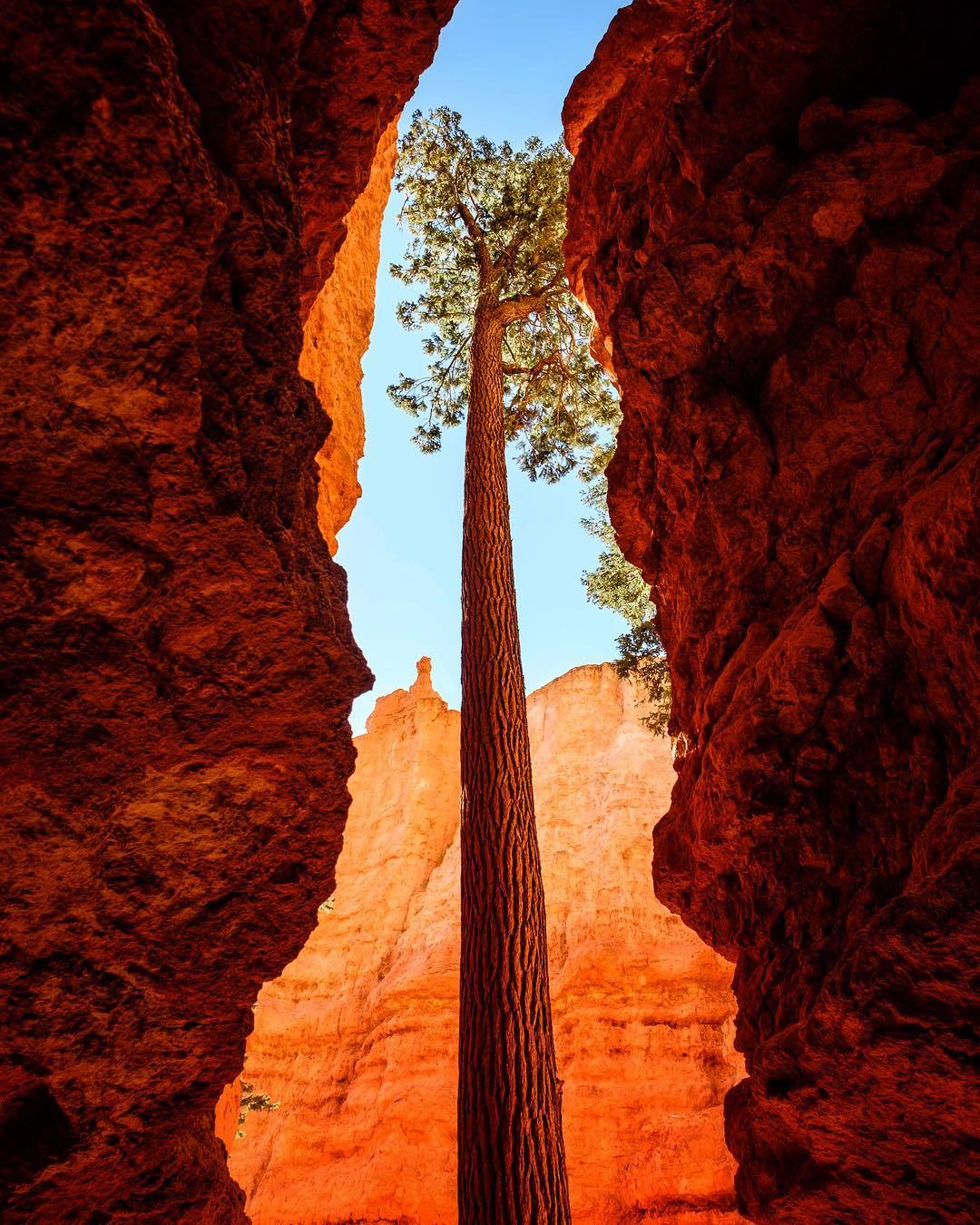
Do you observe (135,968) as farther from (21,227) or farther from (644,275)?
(644,275)

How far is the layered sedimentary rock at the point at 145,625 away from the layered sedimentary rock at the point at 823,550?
2.13 meters

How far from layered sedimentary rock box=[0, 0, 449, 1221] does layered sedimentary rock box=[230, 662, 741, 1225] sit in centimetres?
1314

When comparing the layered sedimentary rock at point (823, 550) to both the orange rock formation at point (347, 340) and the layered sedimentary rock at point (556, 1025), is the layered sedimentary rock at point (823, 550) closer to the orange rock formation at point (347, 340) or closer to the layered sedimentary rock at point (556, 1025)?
the orange rock formation at point (347, 340)

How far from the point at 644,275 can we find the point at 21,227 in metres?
4.20

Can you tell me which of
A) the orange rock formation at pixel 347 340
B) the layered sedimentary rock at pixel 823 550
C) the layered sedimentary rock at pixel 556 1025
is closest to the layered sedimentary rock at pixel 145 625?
the layered sedimentary rock at pixel 823 550

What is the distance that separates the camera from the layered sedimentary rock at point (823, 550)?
256cm

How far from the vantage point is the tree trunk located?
4176mm

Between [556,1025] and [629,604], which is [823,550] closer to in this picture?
[629,604]

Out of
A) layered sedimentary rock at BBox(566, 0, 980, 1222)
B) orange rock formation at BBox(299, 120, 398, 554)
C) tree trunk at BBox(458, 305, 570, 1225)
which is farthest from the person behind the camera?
orange rock formation at BBox(299, 120, 398, 554)

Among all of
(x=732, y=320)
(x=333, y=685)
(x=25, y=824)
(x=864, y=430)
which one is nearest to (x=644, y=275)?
(x=732, y=320)

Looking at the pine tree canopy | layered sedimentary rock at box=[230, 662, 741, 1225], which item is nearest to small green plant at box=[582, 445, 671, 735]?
the pine tree canopy

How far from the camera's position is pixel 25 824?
2.09 metres

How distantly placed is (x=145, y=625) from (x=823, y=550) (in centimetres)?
358

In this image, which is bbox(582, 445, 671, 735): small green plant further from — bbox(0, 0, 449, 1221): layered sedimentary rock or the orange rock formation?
bbox(0, 0, 449, 1221): layered sedimentary rock
